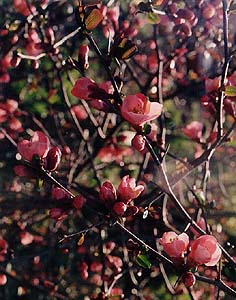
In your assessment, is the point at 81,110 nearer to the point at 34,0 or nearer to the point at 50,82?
the point at 50,82

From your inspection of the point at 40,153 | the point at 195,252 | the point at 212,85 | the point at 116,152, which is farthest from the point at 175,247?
the point at 116,152

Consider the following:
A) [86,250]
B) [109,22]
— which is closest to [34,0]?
[109,22]

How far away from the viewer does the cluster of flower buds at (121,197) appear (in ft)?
4.23

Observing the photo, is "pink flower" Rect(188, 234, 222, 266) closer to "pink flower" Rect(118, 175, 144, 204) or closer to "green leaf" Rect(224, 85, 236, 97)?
"pink flower" Rect(118, 175, 144, 204)

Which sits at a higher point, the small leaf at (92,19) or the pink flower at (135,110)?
the small leaf at (92,19)

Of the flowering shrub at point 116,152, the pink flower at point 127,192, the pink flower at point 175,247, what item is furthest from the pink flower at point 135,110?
the pink flower at point 175,247

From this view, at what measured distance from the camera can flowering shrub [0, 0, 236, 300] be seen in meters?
1.29

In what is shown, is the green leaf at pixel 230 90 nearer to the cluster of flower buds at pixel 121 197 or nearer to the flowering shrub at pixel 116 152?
the flowering shrub at pixel 116 152

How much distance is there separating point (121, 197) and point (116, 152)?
52.5 inches

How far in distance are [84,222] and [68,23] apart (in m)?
1.26

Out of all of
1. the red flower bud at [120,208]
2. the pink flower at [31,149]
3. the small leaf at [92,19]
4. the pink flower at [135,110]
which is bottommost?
the red flower bud at [120,208]

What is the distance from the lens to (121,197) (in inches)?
52.2

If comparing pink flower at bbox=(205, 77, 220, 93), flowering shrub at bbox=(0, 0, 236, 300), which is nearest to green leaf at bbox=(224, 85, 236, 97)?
flowering shrub at bbox=(0, 0, 236, 300)

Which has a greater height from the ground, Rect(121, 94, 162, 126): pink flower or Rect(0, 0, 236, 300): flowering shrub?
Rect(121, 94, 162, 126): pink flower
